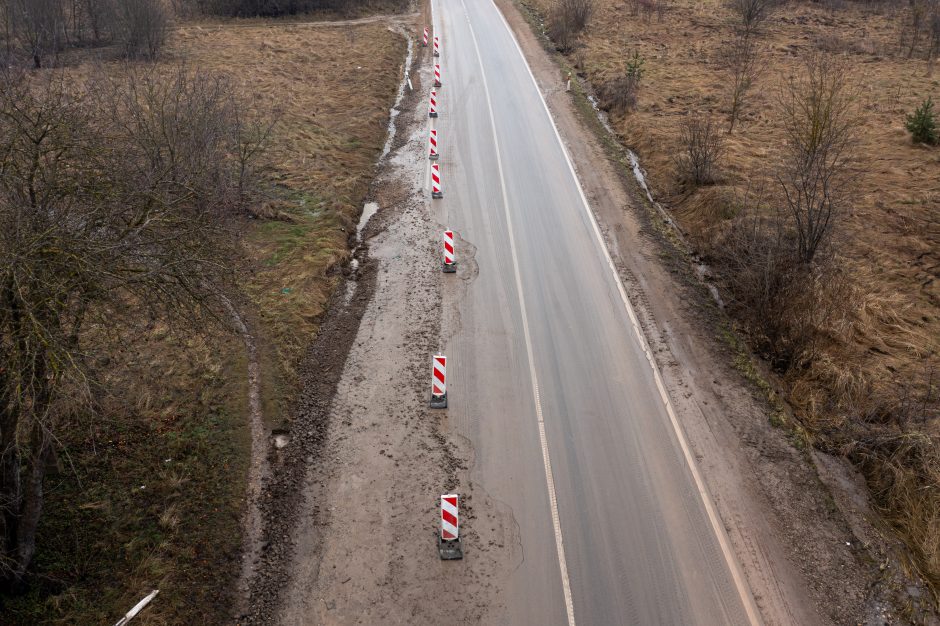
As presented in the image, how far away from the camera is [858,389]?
13.0 metres

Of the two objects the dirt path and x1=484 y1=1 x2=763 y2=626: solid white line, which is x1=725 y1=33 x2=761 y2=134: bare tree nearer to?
x1=484 y1=1 x2=763 y2=626: solid white line

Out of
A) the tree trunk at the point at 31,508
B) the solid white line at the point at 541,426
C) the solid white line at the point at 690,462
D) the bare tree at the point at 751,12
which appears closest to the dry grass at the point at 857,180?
the bare tree at the point at 751,12

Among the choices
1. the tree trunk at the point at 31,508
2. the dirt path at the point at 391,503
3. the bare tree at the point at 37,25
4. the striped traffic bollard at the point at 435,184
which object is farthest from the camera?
the bare tree at the point at 37,25

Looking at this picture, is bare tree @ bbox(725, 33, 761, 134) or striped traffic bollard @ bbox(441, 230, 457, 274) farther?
bare tree @ bbox(725, 33, 761, 134)

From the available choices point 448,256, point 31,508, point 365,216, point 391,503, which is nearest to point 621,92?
point 365,216

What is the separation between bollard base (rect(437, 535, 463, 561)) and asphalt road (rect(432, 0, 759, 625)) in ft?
3.13

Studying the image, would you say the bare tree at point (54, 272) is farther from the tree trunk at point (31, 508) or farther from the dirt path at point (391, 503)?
the dirt path at point (391, 503)

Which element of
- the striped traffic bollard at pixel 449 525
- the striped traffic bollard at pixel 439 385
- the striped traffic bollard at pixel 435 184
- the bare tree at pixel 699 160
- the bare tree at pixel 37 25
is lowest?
the striped traffic bollard at pixel 449 525

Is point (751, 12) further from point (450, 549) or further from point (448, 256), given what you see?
point (450, 549)

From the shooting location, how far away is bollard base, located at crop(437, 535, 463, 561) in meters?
10.0

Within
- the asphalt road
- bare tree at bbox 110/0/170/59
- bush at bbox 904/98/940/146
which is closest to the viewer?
the asphalt road

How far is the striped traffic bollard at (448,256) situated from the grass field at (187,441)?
3.10m

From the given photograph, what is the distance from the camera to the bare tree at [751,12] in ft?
118

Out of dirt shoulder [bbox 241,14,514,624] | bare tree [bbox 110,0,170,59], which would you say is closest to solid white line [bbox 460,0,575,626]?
dirt shoulder [bbox 241,14,514,624]
